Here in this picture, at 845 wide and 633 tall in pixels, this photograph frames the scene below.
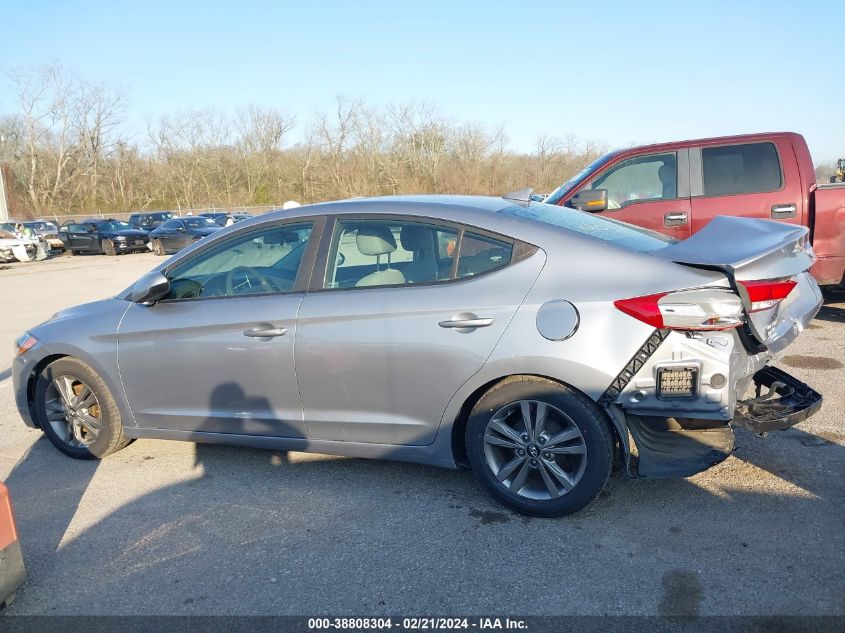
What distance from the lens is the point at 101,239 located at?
2955 cm

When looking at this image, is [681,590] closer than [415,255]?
Yes

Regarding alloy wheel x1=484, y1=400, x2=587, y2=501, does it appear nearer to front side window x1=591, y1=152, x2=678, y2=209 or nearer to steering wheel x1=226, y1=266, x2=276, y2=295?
steering wheel x1=226, y1=266, x2=276, y2=295

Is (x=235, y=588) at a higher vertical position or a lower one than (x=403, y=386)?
lower

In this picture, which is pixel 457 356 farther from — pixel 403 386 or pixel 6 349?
pixel 6 349

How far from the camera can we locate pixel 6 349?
8.57 meters

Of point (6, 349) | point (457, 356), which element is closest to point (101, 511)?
point (457, 356)

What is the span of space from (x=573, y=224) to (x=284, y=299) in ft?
5.50

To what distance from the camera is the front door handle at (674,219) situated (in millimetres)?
6617

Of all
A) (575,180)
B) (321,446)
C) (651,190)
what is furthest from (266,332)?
(651,190)

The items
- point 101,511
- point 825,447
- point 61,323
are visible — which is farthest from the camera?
point 61,323

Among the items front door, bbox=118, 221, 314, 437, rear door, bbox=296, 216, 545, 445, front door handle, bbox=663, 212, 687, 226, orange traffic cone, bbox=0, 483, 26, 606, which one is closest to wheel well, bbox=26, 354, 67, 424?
front door, bbox=118, 221, 314, 437

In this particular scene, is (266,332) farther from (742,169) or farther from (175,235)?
(175,235)

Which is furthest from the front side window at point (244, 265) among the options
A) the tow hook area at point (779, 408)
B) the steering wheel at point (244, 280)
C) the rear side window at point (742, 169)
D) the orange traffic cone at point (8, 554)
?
the rear side window at point (742, 169)

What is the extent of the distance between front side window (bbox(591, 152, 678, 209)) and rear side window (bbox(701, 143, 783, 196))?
0.32m
